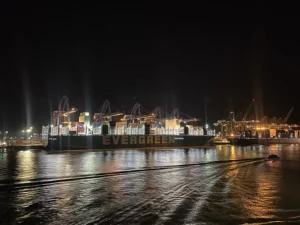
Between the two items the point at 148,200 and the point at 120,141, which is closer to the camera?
the point at 148,200

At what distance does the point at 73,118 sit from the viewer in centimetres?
7175

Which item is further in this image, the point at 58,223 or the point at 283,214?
the point at 283,214

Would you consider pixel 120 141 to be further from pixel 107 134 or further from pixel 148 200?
pixel 148 200

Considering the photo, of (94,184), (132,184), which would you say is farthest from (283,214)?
(94,184)

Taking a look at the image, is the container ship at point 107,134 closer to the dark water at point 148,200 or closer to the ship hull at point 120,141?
the ship hull at point 120,141

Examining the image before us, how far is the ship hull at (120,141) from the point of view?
53.0 meters

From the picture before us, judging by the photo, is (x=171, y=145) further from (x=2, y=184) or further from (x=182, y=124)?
(x=2, y=184)

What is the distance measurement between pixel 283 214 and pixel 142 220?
3.70 metres

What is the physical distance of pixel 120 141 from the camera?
5912 centimetres

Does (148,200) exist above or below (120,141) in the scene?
below

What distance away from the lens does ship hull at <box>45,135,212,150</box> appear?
5303 centimetres

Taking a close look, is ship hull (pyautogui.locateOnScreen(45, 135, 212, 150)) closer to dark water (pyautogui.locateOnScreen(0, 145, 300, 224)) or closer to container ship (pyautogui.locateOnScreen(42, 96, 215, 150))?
container ship (pyautogui.locateOnScreen(42, 96, 215, 150))

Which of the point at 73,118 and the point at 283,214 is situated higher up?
the point at 73,118

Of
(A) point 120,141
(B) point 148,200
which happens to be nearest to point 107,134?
(A) point 120,141
